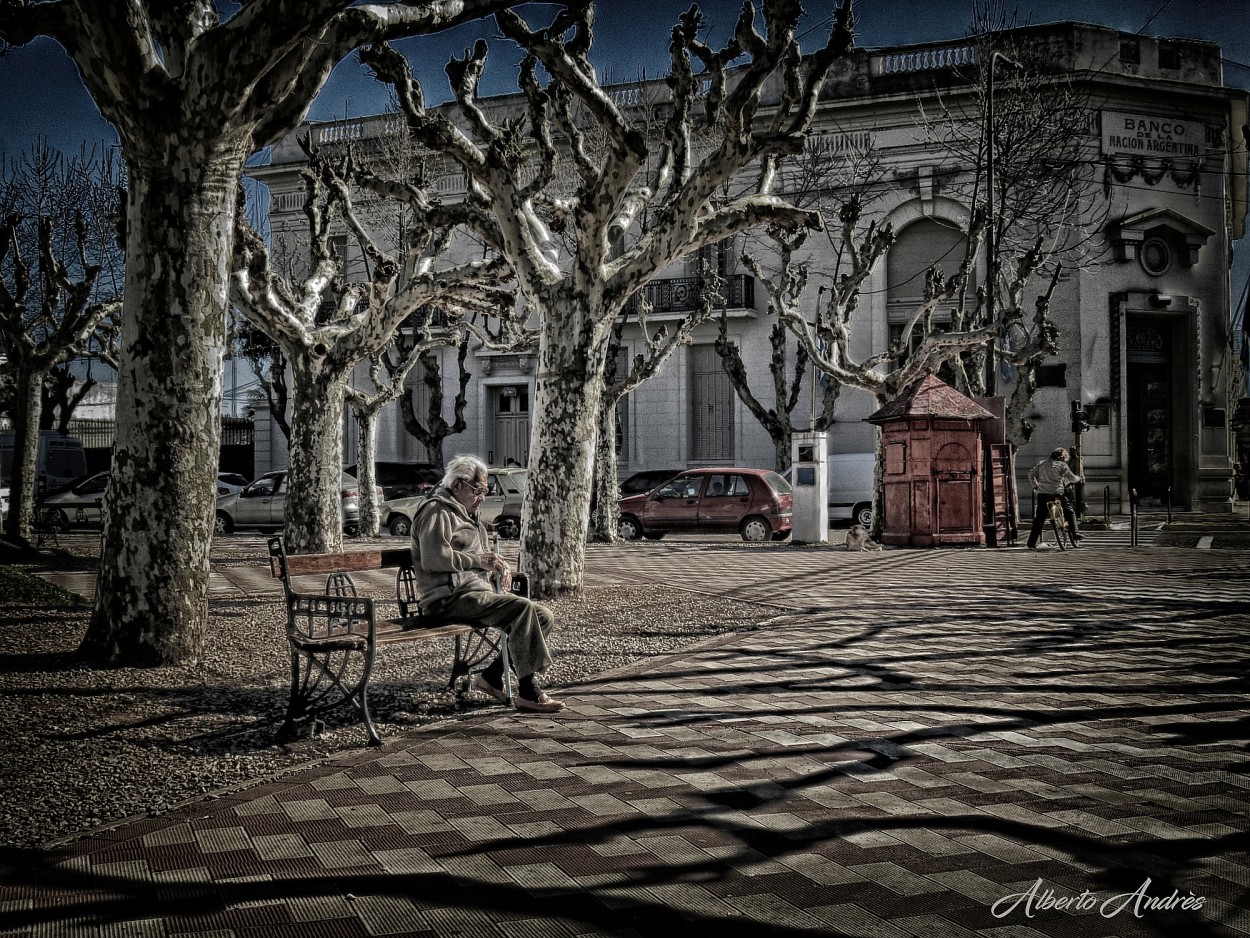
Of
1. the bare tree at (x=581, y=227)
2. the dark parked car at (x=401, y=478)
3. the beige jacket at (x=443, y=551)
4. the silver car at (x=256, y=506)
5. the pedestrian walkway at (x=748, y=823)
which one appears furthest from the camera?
the dark parked car at (x=401, y=478)

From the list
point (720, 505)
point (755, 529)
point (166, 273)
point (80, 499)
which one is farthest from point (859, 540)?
point (80, 499)

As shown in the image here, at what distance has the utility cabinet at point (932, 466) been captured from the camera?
62.4 ft

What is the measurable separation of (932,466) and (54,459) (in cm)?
2436

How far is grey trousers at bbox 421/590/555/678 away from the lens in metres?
6.07

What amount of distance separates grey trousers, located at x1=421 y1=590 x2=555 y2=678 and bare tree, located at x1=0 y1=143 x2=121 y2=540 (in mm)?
12263

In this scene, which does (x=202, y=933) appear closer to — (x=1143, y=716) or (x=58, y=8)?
(x=1143, y=716)

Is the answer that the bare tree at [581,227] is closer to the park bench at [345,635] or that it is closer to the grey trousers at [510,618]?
the park bench at [345,635]

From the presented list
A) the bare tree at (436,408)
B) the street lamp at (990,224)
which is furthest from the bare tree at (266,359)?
the street lamp at (990,224)

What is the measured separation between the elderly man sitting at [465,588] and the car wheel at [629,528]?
1618 cm

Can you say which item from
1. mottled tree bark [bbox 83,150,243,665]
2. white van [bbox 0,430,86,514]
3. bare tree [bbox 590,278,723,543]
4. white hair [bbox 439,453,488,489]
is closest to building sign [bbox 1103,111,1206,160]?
bare tree [bbox 590,278,723,543]

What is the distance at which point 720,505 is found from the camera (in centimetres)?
2173

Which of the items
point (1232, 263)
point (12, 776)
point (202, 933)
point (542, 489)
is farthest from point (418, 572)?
point (1232, 263)

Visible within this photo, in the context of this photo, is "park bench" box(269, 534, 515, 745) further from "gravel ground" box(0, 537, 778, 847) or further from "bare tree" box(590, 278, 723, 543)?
"bare tree" box(590, 278, 723, 543)

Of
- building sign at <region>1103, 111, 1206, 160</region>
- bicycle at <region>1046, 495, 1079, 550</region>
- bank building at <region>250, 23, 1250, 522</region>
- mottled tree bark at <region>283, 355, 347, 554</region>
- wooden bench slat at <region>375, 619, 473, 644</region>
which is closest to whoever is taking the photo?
wooden bench slat at <region>375, 619, 473, 644</region>
